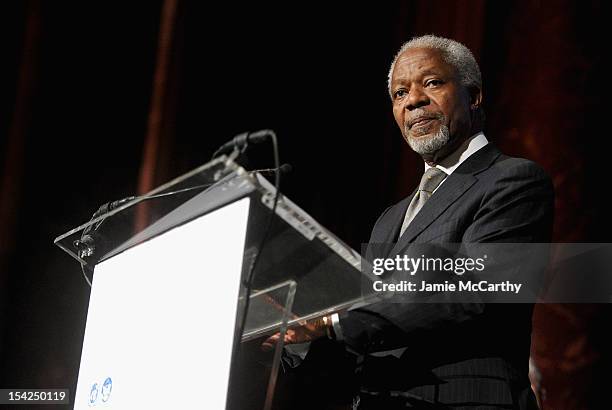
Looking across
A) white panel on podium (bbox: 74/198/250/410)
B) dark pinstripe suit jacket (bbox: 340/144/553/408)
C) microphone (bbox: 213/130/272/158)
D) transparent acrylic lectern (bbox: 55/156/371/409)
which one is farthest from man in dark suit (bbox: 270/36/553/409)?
microphone (bbox: 213/130/272/158)

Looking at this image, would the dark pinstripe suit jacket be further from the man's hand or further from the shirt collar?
the shirt collar

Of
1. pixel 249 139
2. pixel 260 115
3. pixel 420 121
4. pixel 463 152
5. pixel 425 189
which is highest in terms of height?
pixel 260 115

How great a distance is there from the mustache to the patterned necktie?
154mm

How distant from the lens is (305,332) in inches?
49.8

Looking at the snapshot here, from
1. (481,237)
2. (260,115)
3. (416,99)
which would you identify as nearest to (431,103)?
(416,99)

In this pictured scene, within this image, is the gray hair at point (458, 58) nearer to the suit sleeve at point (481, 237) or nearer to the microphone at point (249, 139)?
the suit sleeve at point (481, 237)

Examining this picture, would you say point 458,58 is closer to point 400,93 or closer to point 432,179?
point 400,93

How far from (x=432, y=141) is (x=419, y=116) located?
0.10 metres

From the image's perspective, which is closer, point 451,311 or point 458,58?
point 451,311

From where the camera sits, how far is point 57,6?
2.48 meters

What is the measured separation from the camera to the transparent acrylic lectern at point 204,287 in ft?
3.38

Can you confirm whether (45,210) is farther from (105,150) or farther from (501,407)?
(501,407)

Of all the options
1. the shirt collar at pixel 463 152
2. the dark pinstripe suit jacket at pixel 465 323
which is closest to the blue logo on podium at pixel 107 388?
the dark pinstripe suit jacket at pixel 465 323

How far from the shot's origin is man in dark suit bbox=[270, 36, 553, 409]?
1.33 metres
